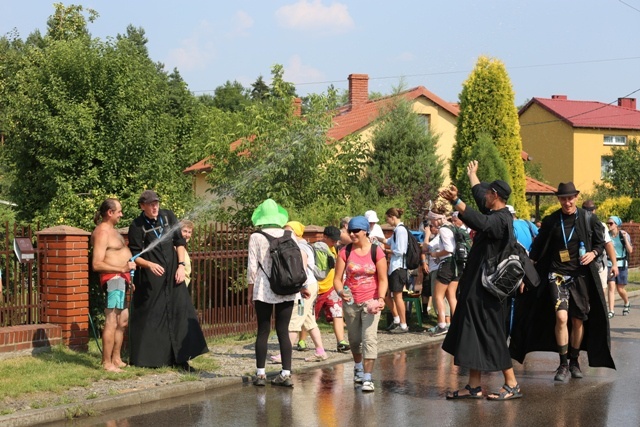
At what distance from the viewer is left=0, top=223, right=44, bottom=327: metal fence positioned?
1051 centimetres

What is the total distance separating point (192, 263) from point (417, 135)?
16178mm

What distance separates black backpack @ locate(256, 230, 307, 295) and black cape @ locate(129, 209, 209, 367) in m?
1.24

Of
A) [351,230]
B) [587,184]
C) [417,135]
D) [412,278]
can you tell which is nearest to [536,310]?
[351,230]

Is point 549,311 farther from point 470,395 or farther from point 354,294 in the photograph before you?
point 354,294

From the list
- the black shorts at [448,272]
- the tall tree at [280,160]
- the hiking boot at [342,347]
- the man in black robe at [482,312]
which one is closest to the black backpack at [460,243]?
the black shorts at [448,272]

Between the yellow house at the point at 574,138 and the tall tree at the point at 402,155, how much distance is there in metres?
34.7

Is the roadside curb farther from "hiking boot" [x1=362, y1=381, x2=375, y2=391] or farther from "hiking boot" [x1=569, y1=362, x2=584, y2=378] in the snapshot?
"hiking boot" [x1=569, y1=362, x2=584, y2=378]

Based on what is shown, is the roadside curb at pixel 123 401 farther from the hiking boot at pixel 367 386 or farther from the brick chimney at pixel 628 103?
the brick chimney at pixel 628 103

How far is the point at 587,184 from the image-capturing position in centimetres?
6156

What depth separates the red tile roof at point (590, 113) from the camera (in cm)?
6253

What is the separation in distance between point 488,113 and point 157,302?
2030cm

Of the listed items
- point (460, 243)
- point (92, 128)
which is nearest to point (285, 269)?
point (460, 243)

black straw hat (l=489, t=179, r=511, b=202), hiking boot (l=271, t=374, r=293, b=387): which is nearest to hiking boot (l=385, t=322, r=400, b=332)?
hiking boot (l=271, t=374, r=293, b=387)

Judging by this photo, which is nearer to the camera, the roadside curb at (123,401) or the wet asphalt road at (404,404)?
the roadside curb at (123,401)
